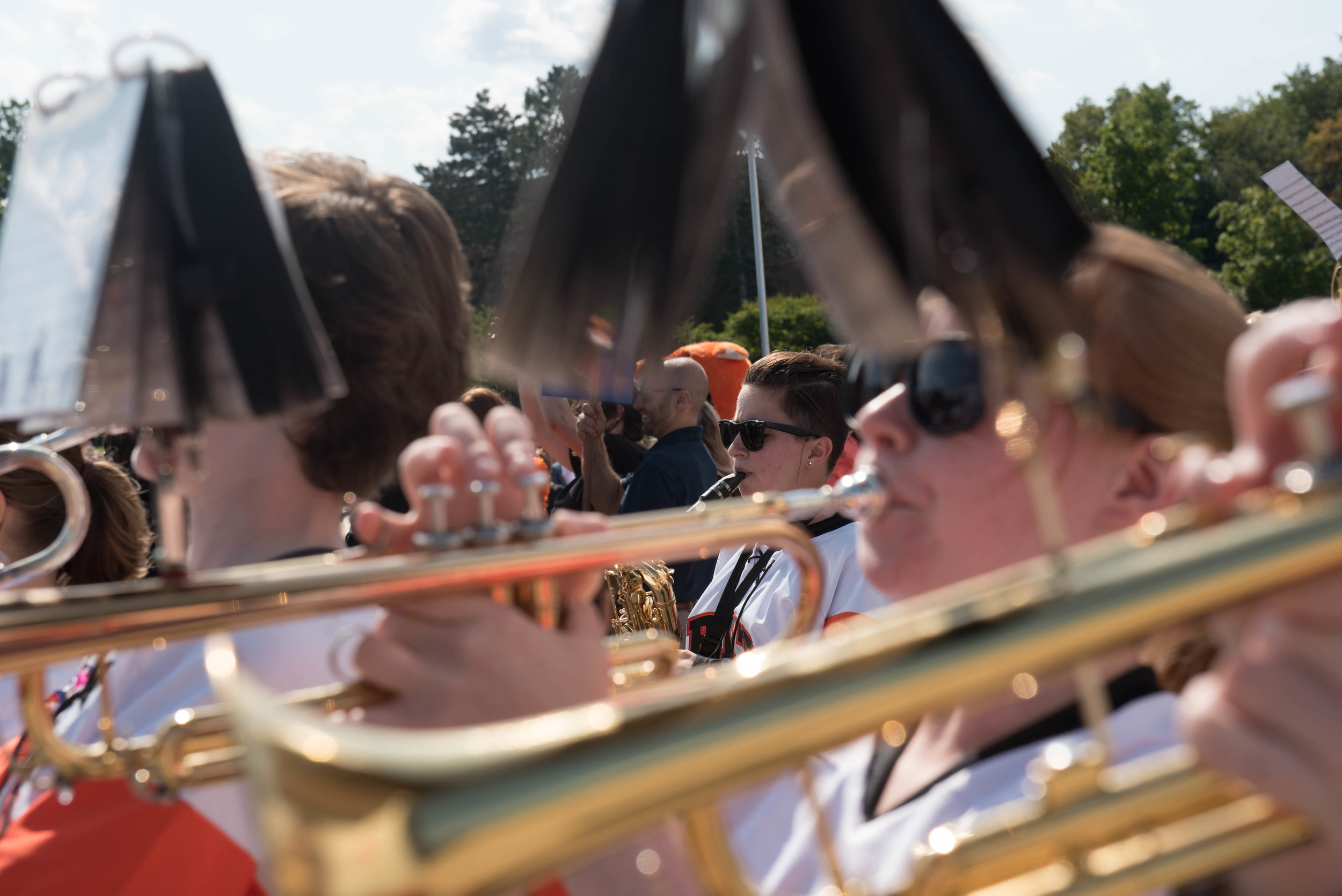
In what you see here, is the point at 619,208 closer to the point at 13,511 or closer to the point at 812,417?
the point at 13,511

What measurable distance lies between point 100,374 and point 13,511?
2.54 metres

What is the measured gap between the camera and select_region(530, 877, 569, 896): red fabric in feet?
5.06

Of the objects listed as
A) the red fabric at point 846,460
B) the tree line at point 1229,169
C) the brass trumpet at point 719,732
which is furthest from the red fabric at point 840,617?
the tree line at point 1229,169

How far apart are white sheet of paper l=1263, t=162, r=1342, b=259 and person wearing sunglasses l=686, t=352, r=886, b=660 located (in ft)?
9.13

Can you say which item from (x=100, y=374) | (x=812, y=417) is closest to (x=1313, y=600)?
(x=100, y=374)

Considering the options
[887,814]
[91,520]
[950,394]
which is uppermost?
[91,520]

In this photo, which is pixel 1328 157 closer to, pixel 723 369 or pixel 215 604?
pixel 723 369

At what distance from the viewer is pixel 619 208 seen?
119 cm

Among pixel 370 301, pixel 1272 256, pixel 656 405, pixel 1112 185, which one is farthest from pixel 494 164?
pixel 1272 256

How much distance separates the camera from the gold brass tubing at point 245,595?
1444 mm

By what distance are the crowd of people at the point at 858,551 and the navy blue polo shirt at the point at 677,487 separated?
3344 mm

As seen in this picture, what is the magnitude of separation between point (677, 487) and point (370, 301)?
12.2ft

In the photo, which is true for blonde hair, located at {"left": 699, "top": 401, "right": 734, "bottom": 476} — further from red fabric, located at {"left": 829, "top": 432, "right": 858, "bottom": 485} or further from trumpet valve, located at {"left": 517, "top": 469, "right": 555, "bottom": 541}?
trumpet valve, located at {"left": 517, "top": 469, "right": 555, "bottom": 541}

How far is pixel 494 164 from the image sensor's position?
1223 cm
